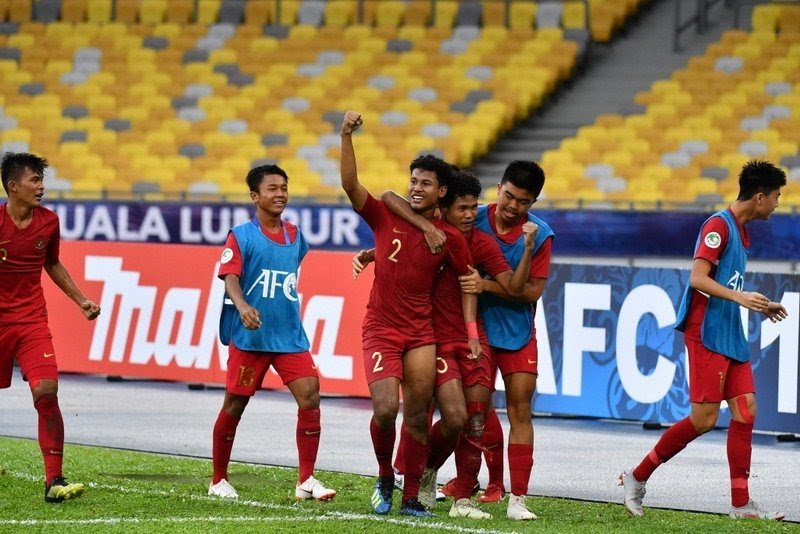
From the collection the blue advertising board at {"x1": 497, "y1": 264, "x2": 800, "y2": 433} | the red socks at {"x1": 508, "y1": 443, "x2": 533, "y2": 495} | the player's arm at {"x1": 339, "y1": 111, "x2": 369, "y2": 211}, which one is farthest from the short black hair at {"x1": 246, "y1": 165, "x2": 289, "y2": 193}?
the blue advertising board at {"x1": 497, "y1": 264, "x2": 800, "y2": 433}

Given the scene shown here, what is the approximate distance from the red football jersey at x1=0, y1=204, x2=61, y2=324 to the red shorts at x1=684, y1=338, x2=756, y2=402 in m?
3.72

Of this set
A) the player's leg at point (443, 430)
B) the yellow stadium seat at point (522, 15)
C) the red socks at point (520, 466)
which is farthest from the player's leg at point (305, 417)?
the yellow stadium seat at point (522, 15)

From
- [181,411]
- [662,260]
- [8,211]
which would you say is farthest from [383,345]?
[662,260]

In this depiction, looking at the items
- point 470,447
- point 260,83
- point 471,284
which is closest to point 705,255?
point 471,284

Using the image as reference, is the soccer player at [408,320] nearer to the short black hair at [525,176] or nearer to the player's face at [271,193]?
the short black hair at [525,176]

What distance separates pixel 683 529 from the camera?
26.5 ft

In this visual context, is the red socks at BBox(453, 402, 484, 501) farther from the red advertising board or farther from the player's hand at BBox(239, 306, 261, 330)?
the red advertising board

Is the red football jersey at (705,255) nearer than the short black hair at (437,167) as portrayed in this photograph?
No

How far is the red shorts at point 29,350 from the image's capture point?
8758mm

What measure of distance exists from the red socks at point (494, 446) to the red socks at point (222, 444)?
146 cm

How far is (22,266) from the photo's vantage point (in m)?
8.95

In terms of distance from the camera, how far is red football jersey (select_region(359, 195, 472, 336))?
8.08m

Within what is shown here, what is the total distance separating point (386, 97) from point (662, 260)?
820cm

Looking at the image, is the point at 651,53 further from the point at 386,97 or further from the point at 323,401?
the point at 323,401
